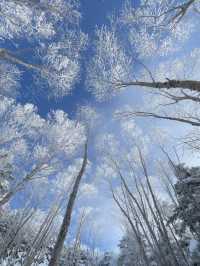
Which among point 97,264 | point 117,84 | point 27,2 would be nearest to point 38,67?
point 27,2

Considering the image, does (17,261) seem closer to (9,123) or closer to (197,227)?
(9,123)

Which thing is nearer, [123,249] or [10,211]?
[123,249]

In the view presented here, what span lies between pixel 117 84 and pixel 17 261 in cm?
2400

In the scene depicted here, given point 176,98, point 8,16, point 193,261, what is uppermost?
point 8,16

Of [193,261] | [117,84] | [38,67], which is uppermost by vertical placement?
[38,67]

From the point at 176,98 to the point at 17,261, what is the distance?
24.8 meters

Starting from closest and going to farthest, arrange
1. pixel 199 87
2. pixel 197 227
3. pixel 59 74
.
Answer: pixel 199 87, pixel 59 74, pixel 197 227

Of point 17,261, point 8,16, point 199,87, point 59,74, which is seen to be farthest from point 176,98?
point 17,261

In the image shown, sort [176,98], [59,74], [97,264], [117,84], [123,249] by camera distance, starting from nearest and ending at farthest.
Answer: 1. [176,98]
2. [117,84]
3. [59,74]
4. [123,249]
5. [97,264]

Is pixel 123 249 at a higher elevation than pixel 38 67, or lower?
higher

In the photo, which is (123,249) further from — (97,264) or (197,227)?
(197,227)

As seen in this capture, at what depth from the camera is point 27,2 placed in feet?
16.5

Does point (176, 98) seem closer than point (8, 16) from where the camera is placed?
Yes

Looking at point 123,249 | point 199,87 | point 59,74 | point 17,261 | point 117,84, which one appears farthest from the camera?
point 123,249
